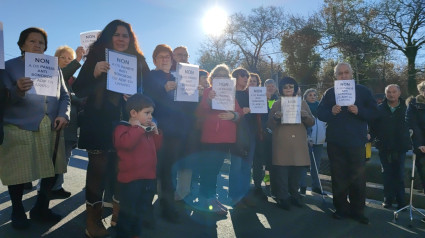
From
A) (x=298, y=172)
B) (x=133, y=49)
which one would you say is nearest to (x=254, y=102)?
(x=298, y=172)

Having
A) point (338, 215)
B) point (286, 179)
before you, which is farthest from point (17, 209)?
point (338, 215)

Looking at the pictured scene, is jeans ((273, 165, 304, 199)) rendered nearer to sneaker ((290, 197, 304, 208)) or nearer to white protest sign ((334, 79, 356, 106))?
sneaker ((290, 197, 304, 208))

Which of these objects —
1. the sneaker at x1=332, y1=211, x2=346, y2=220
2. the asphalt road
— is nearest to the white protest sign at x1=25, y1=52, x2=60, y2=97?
the asphalt road

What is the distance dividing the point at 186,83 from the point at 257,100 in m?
1.46

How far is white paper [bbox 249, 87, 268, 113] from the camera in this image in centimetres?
503

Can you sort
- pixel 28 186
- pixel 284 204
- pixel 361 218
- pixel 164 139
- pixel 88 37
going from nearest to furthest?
pixel 164 139 → pixel 361 218 → pixel 284 204 → pixel 88 37 → pixel 28 186

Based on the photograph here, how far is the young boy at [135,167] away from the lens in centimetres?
299

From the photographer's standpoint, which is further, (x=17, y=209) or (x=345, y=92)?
(x=345, y=92)

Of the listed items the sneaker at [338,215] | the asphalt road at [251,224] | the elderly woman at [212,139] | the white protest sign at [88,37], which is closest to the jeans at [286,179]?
the asphalt road at [251,224]

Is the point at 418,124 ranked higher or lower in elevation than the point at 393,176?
higher

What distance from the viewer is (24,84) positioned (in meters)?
A: 3.09

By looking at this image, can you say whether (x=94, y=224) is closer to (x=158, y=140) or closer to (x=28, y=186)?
(x=158, y=140)

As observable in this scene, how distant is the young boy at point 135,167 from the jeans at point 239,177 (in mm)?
2061

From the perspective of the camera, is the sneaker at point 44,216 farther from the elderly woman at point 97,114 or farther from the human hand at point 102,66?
the human hand at point 102,66
